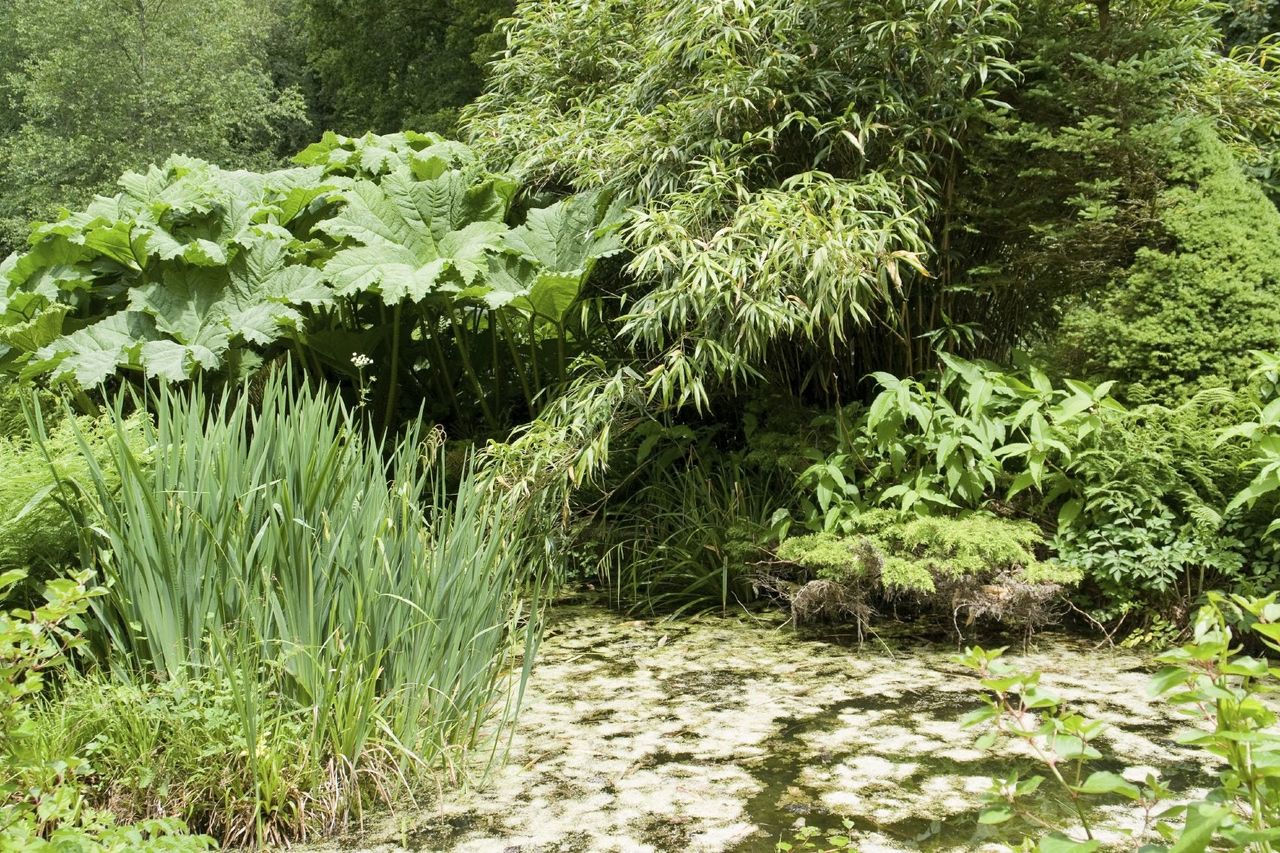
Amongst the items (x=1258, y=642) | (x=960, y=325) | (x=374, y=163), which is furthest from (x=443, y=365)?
(x=1258, y=642)

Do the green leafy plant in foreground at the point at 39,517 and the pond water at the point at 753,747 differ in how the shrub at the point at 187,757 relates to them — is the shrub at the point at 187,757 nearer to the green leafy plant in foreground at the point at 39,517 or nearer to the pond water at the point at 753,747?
the pond water at the point at 753,747

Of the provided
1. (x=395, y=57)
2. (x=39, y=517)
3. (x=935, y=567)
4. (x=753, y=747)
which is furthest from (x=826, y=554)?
(x=395, y=57)

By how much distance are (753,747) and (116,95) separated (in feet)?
64.4

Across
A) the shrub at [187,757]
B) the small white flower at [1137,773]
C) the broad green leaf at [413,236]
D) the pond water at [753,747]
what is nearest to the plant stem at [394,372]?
the broad green leaf at [413,236]

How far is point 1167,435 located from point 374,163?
4189 mm

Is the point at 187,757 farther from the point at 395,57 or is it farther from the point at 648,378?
the point at 395,57

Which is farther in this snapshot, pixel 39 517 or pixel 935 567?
pixel 935 567

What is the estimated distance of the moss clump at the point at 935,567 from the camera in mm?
3783

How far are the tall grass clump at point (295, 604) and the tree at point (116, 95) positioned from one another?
17230 millimetres

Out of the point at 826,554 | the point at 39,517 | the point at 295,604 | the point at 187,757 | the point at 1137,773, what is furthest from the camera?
the point at 826,554

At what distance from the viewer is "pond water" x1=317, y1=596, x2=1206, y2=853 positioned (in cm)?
239

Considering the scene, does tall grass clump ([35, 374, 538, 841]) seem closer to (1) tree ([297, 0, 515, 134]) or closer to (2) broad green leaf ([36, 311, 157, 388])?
(2) broad green leaf ([36, 311, 157, 388])

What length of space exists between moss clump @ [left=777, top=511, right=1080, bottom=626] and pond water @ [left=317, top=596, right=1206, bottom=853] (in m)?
0.17

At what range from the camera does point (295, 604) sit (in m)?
2.46
